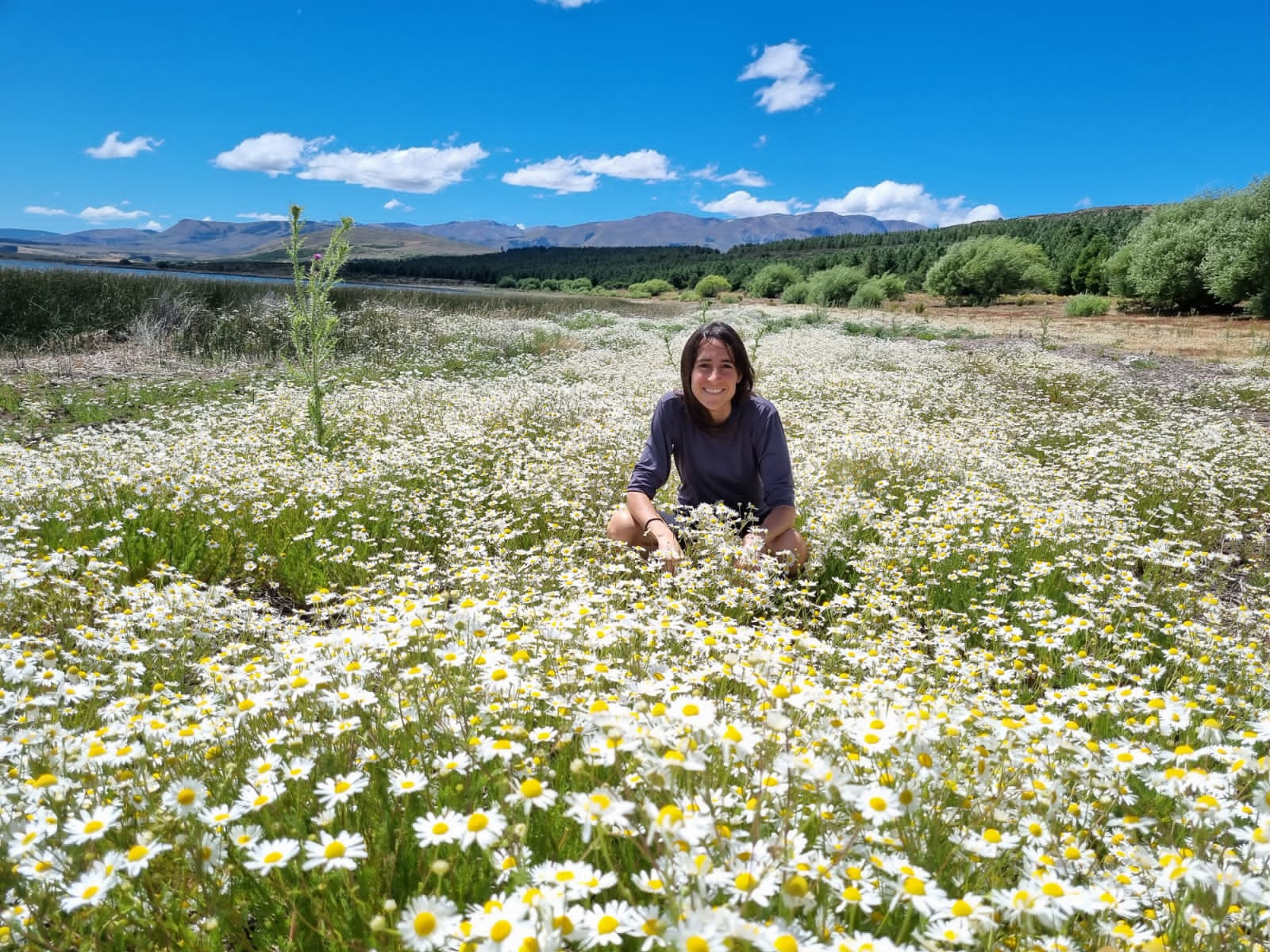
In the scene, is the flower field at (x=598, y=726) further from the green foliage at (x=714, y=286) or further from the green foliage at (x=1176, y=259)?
the green foliage at (x=714, y=286)

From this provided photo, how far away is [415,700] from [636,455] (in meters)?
5.36

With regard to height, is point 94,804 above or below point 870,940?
below

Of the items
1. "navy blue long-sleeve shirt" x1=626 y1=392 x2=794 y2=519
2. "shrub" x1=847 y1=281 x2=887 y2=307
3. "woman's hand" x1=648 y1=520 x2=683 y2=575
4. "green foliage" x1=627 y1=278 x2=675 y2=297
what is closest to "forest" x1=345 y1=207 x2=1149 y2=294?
"green foliage" x1=627 y1=278 x2=675 y2=297

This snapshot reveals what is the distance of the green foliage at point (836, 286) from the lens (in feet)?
177

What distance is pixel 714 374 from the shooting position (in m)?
5.01

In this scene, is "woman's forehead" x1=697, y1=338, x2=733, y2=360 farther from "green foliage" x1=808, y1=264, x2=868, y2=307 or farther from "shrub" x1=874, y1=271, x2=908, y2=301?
"shrub" x1=874, y1=271, x2=908, y2=301

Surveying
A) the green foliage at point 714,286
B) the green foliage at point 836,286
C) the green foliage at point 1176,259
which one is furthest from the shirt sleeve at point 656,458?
the green foliage at point 714,286

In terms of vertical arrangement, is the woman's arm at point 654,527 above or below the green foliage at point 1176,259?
below

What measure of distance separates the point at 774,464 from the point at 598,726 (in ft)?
11.7

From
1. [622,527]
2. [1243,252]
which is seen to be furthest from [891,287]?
[622,527]

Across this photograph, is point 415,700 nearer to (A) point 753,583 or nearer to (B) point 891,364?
(A) point 753,583

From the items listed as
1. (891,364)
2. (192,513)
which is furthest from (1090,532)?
(891,364)

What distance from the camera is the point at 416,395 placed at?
1070 cm

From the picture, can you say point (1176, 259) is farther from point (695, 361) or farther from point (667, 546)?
point (667, 546)
